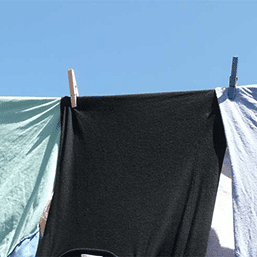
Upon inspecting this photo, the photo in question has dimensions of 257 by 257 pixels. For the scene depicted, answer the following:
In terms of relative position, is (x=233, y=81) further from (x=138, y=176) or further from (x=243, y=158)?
(x=138, y=176)

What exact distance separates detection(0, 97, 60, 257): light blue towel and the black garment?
0.08 metres

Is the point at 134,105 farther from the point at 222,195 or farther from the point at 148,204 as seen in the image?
the point at 222,195

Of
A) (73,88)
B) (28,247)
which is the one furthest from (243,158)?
(28,247)

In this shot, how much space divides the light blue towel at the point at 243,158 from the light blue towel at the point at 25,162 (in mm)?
911

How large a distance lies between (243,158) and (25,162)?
3.74 feet

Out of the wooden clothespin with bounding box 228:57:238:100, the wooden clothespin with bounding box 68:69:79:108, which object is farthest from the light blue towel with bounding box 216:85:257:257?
the wooden clothespin with bounding box 68:69:79:108

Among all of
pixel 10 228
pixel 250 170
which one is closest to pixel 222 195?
pixel 250 170

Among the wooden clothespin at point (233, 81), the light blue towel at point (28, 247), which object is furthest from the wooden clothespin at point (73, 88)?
the wooden clothespin at point (233, 81)

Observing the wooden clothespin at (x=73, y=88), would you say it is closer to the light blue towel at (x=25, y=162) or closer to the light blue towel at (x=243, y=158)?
the light blue towel at (x=25, y=162)

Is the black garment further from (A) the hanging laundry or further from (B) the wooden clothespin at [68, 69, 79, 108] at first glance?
(A) the hanging laundry

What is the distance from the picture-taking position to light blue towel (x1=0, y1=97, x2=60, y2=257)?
191cm

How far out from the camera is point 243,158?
6.01 feet

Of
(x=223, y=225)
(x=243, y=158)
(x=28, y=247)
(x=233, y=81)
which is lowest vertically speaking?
(x=28, y=247)

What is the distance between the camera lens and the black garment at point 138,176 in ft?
5.79
